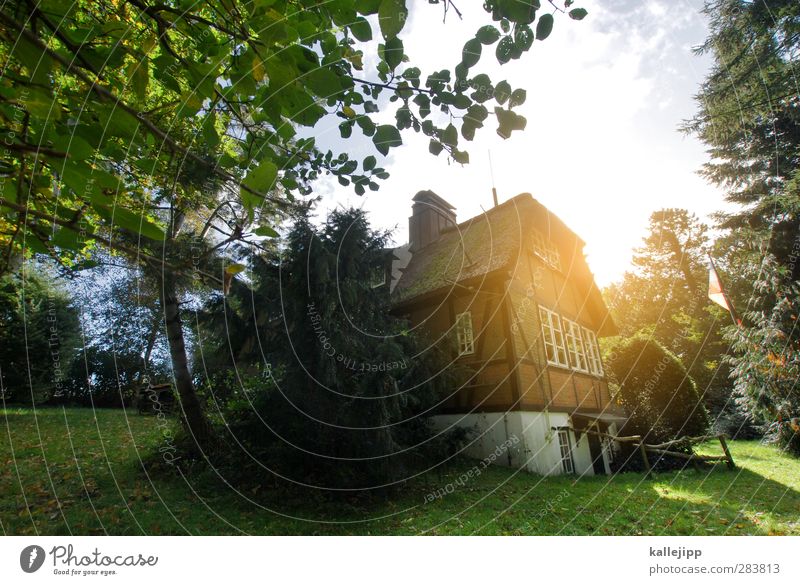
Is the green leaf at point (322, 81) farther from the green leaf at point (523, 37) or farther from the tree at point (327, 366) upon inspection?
the tree at point (327, 366)

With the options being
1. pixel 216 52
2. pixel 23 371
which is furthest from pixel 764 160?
pixel 23 371

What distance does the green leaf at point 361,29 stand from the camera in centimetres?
158

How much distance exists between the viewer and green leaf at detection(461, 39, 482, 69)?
1.51 m

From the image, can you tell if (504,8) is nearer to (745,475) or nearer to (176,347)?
(176,347)

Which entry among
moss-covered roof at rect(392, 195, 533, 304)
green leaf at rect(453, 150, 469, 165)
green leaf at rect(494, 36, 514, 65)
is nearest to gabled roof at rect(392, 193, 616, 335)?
moss-covered roof at rect(392, 195, 533, 304)

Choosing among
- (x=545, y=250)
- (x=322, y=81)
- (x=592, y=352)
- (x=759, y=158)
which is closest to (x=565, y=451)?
(x=592, y=352)

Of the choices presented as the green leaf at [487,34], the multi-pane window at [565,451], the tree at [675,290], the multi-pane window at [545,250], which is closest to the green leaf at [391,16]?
the green leaf at [487,34]

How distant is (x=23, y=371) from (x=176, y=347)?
18.9 ft

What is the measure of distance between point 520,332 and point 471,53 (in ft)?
30.5

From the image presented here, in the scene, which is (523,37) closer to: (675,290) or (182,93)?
(182,93)

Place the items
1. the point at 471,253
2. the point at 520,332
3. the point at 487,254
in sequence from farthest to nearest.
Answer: the point at 471,253 < the point at 487,254 < the point at 520,332

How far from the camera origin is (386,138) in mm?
1896

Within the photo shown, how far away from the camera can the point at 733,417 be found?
5328 mm

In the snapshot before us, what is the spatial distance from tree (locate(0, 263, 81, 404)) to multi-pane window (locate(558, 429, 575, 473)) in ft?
35.2
